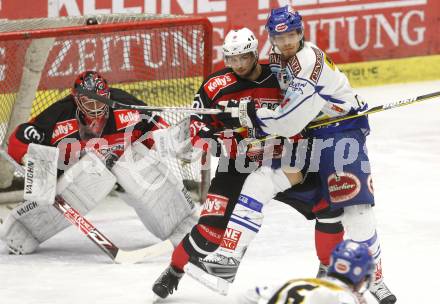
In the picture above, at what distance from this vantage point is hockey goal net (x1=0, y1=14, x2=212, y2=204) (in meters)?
6.78

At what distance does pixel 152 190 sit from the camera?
20.4ft

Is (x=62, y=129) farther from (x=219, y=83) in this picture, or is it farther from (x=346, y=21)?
(x=346, y=21)

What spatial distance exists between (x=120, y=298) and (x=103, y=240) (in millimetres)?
623

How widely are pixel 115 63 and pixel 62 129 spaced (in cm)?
95

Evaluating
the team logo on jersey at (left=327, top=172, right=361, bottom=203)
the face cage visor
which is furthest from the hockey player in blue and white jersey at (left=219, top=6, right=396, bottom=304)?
the face cage visor

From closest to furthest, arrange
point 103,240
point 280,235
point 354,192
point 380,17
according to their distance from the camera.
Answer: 1. point 354,192
2. point 103,240
3. point 280,235
4. point 380,17

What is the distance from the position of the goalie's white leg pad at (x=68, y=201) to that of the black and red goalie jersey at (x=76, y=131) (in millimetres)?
99

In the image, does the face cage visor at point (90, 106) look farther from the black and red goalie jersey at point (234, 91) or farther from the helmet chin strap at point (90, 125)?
the black and red goalie jersey at point (234, 91)

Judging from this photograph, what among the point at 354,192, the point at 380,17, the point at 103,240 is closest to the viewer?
the point at 354,192

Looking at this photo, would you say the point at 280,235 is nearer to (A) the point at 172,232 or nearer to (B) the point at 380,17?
(A) the point at 172,232

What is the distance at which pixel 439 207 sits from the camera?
6996 mm

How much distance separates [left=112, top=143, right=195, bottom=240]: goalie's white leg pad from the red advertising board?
255 centimetres

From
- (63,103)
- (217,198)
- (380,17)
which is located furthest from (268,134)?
(380,17)

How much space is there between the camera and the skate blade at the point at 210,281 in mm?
5191
